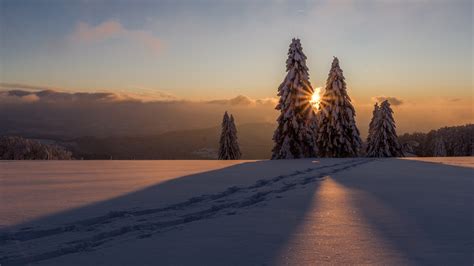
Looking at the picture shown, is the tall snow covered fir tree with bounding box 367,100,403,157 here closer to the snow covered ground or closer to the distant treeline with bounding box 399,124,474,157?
Result: the snow covered ground

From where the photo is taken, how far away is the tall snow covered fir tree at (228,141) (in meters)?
50.3

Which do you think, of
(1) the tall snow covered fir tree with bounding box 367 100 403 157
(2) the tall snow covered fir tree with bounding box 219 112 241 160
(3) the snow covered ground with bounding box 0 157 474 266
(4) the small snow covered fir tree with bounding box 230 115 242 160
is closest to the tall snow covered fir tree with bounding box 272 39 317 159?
(1) the tall snow covered fir tree with bounding box 367 100 403 157

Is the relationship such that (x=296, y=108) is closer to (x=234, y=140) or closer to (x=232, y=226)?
(x=234, y=140)

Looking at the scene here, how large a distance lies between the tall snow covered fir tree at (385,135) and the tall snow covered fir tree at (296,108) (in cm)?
1312

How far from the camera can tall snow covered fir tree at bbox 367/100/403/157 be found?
1640 inches

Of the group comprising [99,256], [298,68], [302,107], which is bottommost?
[99,256]

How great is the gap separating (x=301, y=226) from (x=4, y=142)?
75859 mm

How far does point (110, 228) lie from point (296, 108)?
28.6m

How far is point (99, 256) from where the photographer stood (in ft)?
11.4

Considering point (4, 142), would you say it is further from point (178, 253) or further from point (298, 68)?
point (178, 253)

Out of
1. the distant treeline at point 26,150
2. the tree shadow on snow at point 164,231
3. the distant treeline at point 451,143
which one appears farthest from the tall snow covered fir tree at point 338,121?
the distant treeline at point 451,143

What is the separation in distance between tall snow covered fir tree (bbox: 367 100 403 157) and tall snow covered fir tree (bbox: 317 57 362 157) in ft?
15.5

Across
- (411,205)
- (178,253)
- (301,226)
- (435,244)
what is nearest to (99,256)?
(178,253)

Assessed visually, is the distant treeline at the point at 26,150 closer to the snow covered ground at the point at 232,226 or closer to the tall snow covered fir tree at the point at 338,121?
the tall snow covered fir tree at the point at 338,121
